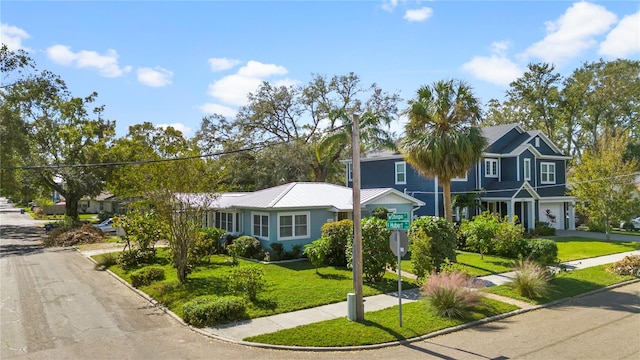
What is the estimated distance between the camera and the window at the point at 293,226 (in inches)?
888

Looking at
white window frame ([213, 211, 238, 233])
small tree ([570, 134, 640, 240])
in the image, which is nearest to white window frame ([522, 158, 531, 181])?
small tree ([570, 134, 640, 240])

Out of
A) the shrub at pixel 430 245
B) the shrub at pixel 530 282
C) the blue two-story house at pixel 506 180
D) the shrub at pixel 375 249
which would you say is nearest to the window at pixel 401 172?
the blue two-story house at pixel 506 180

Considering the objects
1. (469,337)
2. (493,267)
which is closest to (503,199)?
(493,267)

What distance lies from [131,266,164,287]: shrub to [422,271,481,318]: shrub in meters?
10.5

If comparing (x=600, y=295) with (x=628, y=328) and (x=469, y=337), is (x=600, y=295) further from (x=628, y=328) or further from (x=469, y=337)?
(x=469, y=337)

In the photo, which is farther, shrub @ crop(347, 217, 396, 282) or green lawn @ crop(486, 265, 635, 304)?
shrub @ crop(347, 217, 396, 282)

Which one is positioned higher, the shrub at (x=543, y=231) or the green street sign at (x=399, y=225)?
the green street sign at (x=399, y=225)

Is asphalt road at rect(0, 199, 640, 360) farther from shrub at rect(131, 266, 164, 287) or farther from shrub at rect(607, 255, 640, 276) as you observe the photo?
shrub at rect(607, 255, 640, 276)

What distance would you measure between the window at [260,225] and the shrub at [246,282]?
8.84m

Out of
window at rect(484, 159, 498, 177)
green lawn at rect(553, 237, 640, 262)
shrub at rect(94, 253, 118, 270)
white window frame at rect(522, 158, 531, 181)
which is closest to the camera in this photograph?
shrub at rect(94, 253, 118, 270)

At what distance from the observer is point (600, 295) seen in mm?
15320

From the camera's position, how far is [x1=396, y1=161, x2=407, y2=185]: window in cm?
3366

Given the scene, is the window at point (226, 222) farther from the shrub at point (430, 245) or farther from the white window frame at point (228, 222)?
the shrub at point (430, 245)

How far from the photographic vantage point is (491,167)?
113ft
